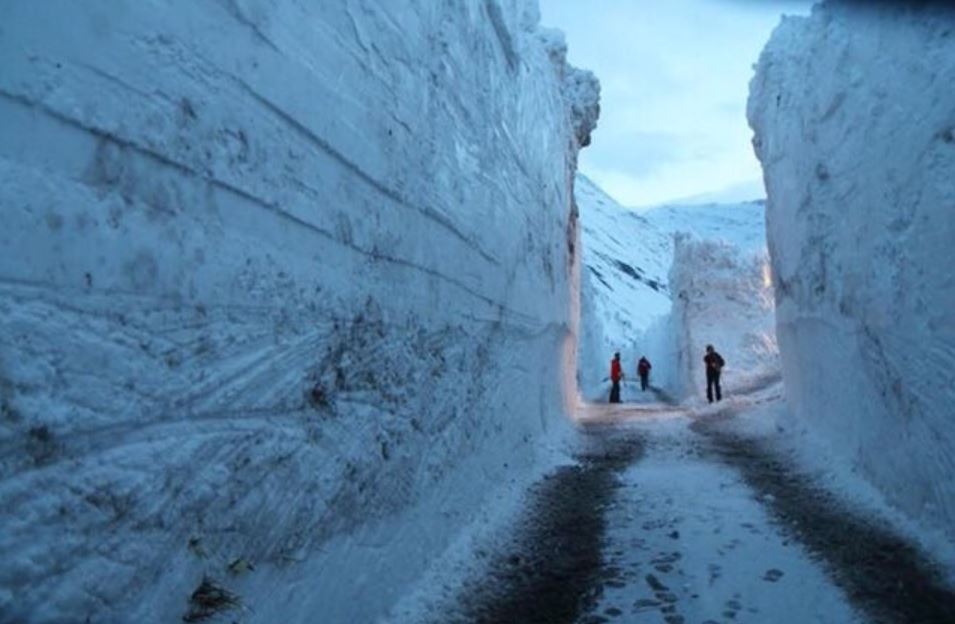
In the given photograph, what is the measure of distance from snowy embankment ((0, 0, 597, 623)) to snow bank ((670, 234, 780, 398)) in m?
12.7

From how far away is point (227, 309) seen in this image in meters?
2.32

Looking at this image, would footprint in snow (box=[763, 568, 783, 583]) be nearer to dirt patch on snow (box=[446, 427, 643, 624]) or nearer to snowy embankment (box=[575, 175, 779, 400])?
dirt patch on snow (box=[446, 427, 643, 624])

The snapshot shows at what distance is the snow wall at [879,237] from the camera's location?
423cm

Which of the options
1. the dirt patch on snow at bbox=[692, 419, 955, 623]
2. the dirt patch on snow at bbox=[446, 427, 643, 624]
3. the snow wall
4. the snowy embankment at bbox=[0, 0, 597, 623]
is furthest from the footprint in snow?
the snowy embankment at bbox=[0, 0, 597, 623]

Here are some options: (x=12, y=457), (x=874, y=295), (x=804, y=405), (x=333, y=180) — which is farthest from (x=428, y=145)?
(x=804, y=405)

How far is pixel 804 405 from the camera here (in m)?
8.11

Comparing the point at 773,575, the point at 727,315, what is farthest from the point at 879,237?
the point at 727,315

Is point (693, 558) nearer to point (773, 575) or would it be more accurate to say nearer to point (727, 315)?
point (773, 575)

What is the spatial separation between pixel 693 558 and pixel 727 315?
13953 millimetres

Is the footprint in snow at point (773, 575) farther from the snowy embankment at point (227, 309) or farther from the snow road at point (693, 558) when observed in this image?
the snowy embankment at point (227, 309)

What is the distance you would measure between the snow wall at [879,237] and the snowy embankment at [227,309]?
275 cm

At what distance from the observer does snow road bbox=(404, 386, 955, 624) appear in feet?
11.3

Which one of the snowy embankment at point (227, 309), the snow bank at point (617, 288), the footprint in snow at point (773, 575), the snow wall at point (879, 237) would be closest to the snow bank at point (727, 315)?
the snow bank at point (617, 288)

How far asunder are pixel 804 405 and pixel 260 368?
709 cm
